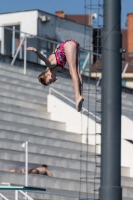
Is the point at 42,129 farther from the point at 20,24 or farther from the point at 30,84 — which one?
the point at 20,24

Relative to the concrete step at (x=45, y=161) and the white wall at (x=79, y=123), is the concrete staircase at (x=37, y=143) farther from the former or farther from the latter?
the white wall at (x=79, y=123)

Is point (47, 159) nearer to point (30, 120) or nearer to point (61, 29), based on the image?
point (30, 120)

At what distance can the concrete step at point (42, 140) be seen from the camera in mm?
18391

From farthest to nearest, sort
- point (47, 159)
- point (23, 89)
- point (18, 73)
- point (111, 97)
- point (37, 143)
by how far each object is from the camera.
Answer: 1. point (18, 73)
2. point (23, 89)
3. point (37, 143)
4. point (47, 159)
5. point (111, 97)

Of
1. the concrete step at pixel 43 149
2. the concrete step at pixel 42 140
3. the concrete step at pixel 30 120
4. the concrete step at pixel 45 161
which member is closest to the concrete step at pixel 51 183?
the concrete step at pixel 45 161

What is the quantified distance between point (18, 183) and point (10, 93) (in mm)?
4302

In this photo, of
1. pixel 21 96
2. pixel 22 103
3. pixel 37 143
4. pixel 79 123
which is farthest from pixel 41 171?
pixel 21 96

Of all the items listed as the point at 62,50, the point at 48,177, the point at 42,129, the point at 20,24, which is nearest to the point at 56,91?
the point at 42,129

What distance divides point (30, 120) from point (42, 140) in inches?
34.8

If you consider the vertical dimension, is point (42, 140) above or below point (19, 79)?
below

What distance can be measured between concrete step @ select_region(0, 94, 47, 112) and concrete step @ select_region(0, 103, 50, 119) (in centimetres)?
21

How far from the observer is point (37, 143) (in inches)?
743

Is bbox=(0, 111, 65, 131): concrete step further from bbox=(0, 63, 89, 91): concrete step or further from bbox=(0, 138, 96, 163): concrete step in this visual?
bbox=(0, 63, 89, 91): concrete step

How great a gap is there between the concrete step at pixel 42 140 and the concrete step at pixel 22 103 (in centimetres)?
148
